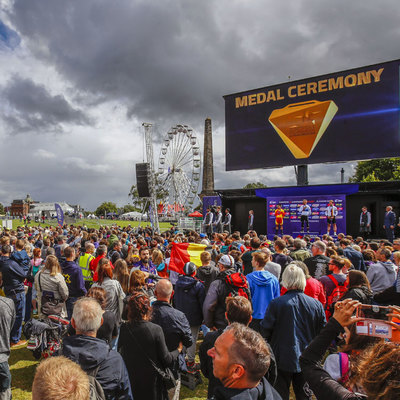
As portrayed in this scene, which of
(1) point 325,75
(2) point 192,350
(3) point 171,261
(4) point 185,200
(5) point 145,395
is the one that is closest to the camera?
(5) point 145,395

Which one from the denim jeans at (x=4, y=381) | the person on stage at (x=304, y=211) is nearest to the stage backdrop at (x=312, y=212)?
the person on stage at (x=304, y=211)

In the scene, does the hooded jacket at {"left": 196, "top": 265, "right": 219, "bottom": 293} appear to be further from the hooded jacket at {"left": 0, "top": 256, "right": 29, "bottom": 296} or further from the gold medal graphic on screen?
A: the gold medal graphic on screen

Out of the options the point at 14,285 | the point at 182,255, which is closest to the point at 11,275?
the point at 14,285

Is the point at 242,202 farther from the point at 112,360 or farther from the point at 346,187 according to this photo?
the point at 112,360

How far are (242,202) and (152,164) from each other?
8.75 m

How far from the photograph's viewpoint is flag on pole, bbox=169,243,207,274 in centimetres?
635

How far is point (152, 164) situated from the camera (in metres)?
27.1

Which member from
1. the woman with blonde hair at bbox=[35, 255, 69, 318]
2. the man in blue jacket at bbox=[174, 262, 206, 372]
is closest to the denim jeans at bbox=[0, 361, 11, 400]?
the woman with blonde hair at bbox=[35, 255, 69, 318]

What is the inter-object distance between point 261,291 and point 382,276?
7.85 ft

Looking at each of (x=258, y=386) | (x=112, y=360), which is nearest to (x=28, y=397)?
(x=112, y=360)

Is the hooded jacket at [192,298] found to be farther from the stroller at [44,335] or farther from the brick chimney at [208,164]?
the brick chimney at [208,164]

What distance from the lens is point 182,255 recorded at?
660cm

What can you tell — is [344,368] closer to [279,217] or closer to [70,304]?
[70,304]

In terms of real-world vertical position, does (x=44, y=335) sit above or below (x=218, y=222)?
below
